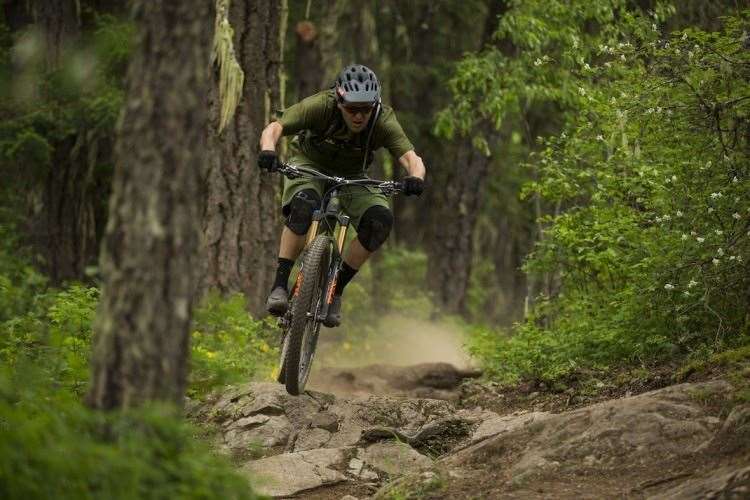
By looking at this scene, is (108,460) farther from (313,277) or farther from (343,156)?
(343,156)

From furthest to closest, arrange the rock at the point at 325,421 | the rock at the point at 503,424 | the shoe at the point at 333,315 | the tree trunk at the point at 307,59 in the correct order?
the tree trunk at the point at 307,59 → the shoe at the point at 333,315 → the rock at the point at 325,421 → the rock at the point at 503,424

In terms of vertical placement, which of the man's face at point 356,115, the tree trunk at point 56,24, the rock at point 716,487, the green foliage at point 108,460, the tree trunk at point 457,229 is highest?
the tree trunk at point 56,24

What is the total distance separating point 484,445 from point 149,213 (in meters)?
2.97

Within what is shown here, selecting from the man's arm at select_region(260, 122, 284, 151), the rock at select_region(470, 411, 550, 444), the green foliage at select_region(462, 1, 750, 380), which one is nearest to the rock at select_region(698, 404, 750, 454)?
the rock at select_region(470, 411, 550, 444)

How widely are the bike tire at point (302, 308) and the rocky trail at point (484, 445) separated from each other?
17cm

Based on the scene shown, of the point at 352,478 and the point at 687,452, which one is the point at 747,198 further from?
the point at 352,478

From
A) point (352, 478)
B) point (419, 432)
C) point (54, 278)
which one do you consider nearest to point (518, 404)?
point (419, 432)

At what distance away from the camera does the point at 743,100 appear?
8438 millimetres

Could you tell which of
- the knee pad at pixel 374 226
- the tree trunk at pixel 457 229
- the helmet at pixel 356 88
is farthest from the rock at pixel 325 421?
the tree trunk at pixel 457 229

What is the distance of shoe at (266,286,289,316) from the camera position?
8891 mm

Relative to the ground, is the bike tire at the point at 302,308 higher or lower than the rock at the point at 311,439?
higher

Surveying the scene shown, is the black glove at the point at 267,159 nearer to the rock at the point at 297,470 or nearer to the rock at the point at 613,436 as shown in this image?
the rock at the point at 297,470

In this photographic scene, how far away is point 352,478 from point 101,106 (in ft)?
30.7

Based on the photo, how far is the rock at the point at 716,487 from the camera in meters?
5.29
